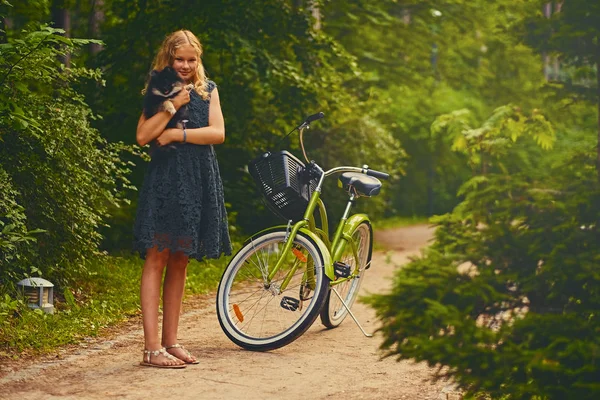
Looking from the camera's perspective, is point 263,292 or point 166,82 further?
point 263,292

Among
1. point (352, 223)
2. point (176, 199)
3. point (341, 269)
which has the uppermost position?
point (176, 199)

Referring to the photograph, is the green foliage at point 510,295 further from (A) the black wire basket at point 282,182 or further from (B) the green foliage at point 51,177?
(B) the green foliage at point 51,177

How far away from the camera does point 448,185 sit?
28.2 meters

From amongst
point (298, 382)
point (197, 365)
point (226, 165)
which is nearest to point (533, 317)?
point (298, 382)

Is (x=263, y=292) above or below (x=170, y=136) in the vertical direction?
below

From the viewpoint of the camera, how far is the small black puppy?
6.24 m

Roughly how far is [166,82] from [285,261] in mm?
1374

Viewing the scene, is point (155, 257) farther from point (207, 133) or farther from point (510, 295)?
point (510, 295)

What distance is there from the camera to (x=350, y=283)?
832cm

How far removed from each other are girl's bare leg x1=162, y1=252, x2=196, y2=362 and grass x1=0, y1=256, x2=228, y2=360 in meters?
0.93

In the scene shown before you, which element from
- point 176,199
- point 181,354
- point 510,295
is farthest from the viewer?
point 181,354

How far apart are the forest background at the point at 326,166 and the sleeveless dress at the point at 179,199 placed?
1.13m

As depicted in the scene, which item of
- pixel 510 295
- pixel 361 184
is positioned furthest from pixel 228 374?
pixel 510 295

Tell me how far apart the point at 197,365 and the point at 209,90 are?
1.63 m
